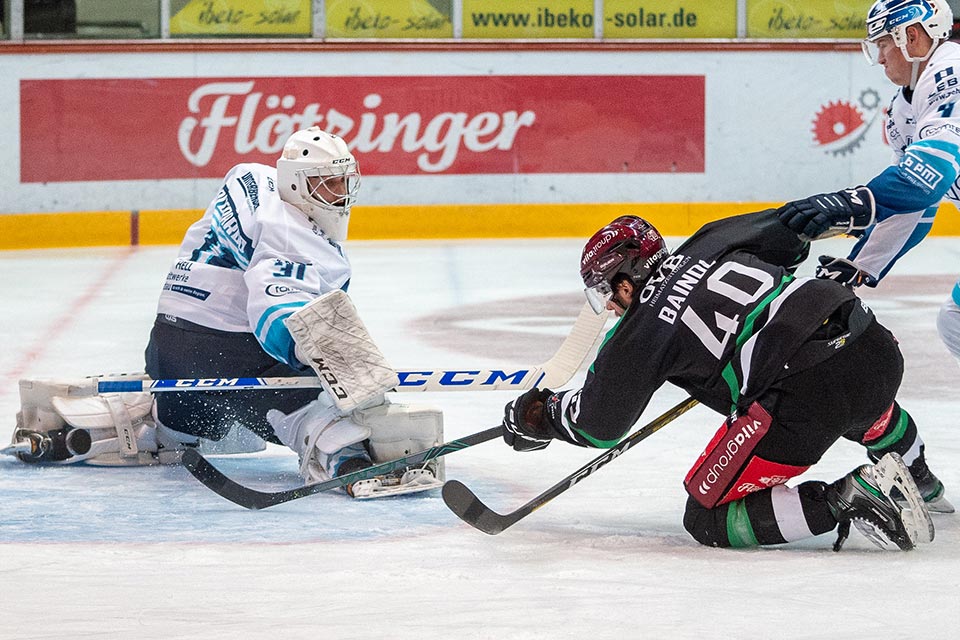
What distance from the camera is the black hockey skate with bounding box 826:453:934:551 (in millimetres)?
2730

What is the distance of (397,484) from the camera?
3299mm

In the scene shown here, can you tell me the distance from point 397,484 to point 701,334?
2.88 feet

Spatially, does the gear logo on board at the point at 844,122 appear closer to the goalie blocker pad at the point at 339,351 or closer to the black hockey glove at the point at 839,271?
the black hockey glove at the point at 839,271

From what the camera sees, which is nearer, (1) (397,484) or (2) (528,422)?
(2) (528,422)

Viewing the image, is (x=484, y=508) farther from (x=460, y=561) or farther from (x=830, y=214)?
(x=830, y=214)

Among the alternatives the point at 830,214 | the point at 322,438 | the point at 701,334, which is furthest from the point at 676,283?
the point at 322,438

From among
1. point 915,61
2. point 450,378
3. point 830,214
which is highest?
point 915,61

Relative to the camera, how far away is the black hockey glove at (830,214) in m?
2.90

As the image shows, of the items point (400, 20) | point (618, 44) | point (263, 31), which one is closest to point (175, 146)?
point (263, 31)

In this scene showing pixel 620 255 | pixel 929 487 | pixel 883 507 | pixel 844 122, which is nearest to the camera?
pixel 883 507

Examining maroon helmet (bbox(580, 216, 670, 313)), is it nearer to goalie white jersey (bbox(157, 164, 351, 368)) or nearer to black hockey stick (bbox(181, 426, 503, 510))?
black hockey stick (bbox(181, 426, 503, 510))

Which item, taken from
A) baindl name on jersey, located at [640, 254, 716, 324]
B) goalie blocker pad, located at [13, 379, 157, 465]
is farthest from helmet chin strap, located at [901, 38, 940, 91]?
goalie blocker pad, located at [13, 379, 157, 465]

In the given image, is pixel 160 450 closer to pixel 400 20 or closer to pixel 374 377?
pixel 374 377

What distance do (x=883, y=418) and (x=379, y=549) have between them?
1071mm
